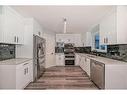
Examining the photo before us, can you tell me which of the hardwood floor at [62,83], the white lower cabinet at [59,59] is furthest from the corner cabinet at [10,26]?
the white lower cabinet at [59,59]

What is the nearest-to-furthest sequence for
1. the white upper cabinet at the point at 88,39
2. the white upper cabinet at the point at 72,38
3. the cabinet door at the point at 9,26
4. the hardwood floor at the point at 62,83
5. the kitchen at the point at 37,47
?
the kitchen at the point at 37,47, the cabinet door at the point at 9,26, the hardwood floor at the point at 62,83, the white upper cabinet at the point at 88,39, the white upper cabinet at the point at 72,38

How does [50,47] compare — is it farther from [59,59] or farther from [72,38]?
[72,38]

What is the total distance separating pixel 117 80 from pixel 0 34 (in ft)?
9.60

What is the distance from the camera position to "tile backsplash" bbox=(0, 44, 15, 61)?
4.02 meters

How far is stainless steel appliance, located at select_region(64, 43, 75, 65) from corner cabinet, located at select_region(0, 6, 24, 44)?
4950mm

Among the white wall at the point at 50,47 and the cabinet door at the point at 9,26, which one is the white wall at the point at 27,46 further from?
the white wall at the point at 50,47

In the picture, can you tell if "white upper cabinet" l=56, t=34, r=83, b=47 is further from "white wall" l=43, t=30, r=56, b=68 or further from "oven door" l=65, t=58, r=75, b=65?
"oven door" l=65, t=58, r=75, b=65

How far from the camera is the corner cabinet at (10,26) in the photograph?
3.42 meters

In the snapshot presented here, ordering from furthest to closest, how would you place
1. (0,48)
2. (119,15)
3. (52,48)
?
1. (52,48)
2. (0,48)
3. (119,15)

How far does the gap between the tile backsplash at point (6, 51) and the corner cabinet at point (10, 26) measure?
35 centimetres

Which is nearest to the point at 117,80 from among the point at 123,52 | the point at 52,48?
the point at 123,52

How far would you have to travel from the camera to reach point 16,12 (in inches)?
170

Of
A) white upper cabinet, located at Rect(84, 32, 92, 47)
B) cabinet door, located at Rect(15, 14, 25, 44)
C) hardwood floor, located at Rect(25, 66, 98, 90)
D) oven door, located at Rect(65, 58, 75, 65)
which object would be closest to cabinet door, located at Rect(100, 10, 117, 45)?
hardwood floor, located at Rect(25, 66, 98, 90)
